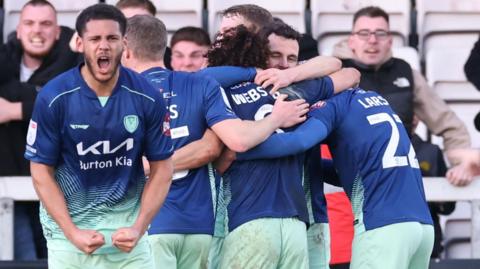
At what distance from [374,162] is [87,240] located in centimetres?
156

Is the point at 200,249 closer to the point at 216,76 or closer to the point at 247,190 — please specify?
the point at 247,190

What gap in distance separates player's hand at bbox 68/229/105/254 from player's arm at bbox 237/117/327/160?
38.4 inches

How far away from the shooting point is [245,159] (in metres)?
6.15

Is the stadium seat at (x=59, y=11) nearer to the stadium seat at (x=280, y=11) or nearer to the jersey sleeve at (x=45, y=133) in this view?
the stadium seat at (x=280, y=11)

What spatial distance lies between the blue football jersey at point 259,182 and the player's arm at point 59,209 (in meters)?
0.89

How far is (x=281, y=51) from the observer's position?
6430 millimetres

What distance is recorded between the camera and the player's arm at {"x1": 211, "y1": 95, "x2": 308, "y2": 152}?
599 cm

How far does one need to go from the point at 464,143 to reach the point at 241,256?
2.73 metres

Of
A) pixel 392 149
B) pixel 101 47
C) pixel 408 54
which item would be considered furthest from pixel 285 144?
pixel 408 54

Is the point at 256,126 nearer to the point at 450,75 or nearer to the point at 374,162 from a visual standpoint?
the point at 374,162

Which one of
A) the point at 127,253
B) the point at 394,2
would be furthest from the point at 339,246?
the point at 394,2

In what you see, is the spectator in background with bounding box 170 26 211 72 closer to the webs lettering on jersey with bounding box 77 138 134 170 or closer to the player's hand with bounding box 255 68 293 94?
the player's hand with bounding box 255 68 293 94

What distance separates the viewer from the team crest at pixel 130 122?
5.52 m

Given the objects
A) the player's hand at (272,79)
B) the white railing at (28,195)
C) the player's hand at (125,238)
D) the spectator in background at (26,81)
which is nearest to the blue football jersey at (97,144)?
the player's hand at (125,238)
